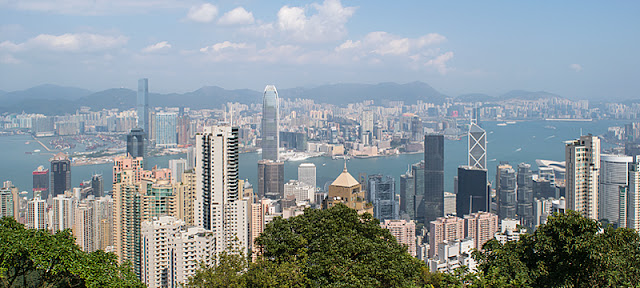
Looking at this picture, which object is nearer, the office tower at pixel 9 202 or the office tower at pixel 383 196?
the office tower at pixel 9 202

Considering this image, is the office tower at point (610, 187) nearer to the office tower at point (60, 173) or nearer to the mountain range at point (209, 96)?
the office tower at point (60, 173)

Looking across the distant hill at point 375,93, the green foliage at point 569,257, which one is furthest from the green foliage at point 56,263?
the distant hill at point 375,93

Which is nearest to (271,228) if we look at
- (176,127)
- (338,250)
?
(338,250)

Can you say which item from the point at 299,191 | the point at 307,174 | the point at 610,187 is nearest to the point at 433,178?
the point at 307,174

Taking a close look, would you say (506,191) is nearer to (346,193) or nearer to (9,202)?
(346,193)

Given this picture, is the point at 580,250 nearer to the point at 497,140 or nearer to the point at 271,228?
the point at 271,228
